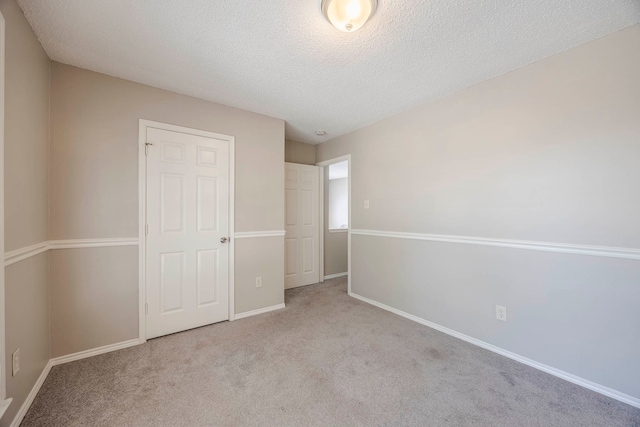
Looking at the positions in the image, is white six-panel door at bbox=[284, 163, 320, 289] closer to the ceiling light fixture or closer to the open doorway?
the open doorway

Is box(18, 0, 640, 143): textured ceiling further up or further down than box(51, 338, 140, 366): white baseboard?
further up

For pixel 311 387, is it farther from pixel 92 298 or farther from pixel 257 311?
pixel 92 298

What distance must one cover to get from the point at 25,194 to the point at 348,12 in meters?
2.29

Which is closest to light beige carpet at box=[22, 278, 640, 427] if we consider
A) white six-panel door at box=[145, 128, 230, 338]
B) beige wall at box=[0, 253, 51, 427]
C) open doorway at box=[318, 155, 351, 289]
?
beige wall at box=[0, 253, 51, 427]

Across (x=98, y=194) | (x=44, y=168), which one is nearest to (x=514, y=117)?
(x=98, y=194)

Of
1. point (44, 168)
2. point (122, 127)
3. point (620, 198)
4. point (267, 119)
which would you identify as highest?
point (267, 119)

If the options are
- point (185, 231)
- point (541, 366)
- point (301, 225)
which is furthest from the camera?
point (301, 225)

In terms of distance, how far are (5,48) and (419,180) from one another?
10.5ft

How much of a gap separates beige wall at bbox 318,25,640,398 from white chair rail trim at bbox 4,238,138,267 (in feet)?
9.42

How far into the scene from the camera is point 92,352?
2.08 metres

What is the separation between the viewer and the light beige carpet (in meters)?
1.45

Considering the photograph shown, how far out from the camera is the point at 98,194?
2.11 metres

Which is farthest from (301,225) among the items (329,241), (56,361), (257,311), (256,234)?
(56,361)

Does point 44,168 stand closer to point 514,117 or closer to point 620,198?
point 514,117
